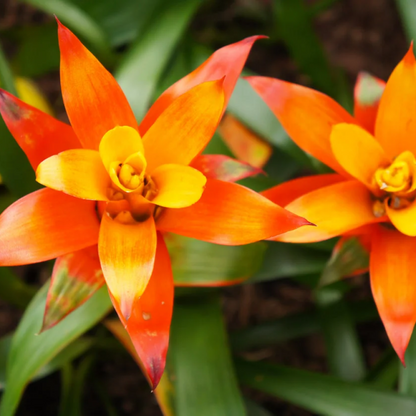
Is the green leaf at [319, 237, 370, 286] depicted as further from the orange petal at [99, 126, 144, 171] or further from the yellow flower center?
the orange petal at [99, 126, 144, 171]

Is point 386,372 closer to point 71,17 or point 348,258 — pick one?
point 348,258

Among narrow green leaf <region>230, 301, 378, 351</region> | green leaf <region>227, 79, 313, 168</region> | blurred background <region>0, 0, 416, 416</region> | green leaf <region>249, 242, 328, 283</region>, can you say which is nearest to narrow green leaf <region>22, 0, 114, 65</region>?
blurred background <region>0, 0, 416, 416</region>

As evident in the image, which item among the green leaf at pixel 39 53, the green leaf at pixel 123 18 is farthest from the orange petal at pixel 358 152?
the green leaf at pixel 39 53

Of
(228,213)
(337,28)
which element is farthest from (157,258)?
(337,28)

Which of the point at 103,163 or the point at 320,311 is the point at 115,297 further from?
the point at 320,311

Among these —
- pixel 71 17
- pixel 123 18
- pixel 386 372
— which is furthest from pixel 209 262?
pixel 123 18

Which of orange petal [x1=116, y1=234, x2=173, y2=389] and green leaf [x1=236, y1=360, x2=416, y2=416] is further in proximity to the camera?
green leaf [x1=236, y1=360, x2=416, y2=416]
